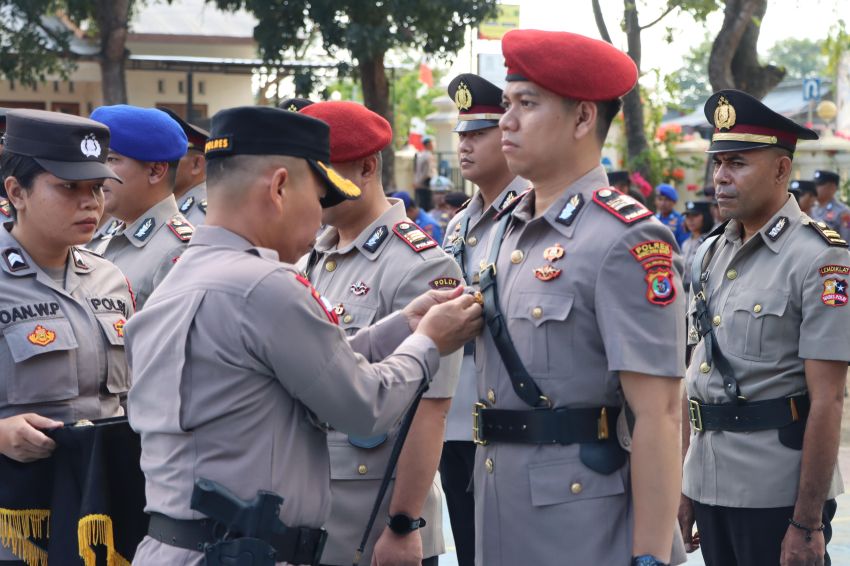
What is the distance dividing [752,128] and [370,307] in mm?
1608

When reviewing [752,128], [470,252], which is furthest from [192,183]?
[752,128]

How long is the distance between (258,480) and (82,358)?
1282 millimetres

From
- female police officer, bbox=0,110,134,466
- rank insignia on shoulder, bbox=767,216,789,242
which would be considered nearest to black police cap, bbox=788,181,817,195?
rank insignia on shoulder, bbox=767,216,789,242

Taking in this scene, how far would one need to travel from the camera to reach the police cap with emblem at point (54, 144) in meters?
3.67

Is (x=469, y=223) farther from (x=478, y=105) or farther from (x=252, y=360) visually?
(x=252, y=360)

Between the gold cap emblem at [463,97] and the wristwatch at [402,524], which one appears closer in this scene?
the wristwatch at [402,524]

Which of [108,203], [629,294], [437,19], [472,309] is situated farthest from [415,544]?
[437,19]

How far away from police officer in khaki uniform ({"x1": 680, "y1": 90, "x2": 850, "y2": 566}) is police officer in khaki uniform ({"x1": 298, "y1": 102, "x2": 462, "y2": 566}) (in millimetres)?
989

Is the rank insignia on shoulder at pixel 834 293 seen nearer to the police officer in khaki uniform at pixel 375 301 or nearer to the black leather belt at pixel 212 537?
the police officer in khaki uniform at pixel 375 301

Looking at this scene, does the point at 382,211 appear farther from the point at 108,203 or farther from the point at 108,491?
the point at 108,203

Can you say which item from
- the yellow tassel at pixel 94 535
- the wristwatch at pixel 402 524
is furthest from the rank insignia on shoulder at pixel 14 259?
the wristwatch at pixel 402 524

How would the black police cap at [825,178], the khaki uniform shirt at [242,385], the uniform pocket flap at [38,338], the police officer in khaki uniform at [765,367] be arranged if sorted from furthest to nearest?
the black police cap at [825,178] → the police officer in khaki uniform at [765,367] → the uniform pocket flap at [38,338] → the khaki uniform shirt at [242,385]

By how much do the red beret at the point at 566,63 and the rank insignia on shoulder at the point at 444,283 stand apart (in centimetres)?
83

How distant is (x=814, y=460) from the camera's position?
396cm
